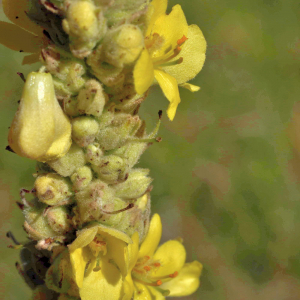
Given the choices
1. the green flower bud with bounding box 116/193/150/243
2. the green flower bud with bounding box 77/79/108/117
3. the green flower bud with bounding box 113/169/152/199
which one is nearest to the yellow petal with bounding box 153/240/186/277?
the green flower bud with bounding box 116/193/150/243

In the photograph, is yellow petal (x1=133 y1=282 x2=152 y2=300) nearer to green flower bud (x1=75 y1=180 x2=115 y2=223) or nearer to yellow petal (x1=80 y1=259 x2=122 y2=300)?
yellow petal (x1=80 y1=259 x2=122 y2=300)

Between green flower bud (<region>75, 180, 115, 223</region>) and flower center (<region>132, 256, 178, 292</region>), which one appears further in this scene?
flower center (<region>132, 256, 178, 292</region>)

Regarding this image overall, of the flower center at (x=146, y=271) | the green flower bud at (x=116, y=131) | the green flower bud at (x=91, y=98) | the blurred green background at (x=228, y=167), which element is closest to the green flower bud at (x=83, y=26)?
the green flower bud at (x=91, y=98)

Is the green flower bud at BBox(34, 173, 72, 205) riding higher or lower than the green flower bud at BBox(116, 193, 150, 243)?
higher

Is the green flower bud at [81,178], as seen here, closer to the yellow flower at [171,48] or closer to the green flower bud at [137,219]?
the green flower bud at [137,219]

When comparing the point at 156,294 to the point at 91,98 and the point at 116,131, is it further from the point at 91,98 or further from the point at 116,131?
the point at 91,98

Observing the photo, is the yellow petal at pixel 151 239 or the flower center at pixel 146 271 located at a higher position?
the yellow petal at pixel 151 239

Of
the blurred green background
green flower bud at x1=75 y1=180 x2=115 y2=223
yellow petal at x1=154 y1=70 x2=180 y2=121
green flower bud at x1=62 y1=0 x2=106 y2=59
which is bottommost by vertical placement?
the blurred green background
